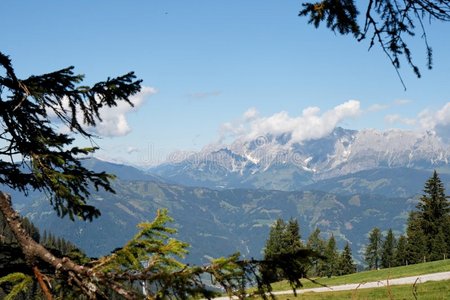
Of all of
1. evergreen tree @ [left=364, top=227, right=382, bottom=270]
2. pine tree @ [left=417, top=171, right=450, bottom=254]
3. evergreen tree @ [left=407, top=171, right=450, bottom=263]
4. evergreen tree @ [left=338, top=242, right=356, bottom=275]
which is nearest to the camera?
evergreen tree @ [left=407, top=171, right=450, bottom=263]

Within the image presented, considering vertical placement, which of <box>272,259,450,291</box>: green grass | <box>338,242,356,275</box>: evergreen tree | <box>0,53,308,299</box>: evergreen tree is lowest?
<box>338,242,356,275</box>: evergreen tree

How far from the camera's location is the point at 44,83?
6141 mm

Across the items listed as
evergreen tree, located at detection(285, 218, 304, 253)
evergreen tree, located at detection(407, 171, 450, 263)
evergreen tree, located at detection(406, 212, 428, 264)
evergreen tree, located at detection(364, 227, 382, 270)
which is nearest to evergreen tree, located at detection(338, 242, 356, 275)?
evergreen tree, located at detection(406, 212, 428, 264)

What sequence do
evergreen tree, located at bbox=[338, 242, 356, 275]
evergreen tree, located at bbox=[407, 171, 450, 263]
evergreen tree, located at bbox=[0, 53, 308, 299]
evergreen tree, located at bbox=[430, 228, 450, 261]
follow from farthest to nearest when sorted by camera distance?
evergreen tree, located at bbox=[338, 242, 356, 275]
evergreen tree, located at bbox=[407, 171, 450, 263]
evergreen tree, located at bbox=[430, 228, 450, 261]
evergreen tree, located at bbox=[0, 53, 308, 299]

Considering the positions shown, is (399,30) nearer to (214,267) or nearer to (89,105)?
(214,267)

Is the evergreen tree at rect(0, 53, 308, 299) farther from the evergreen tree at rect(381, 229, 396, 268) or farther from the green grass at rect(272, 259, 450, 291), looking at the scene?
the evergreen tree at rect(381, 229, 396, 268)

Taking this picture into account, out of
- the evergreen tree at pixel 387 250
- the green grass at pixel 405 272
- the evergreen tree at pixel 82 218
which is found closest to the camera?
the evergreen tree at pixel 82 218

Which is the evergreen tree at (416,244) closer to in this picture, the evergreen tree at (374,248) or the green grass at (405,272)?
the green grass at (405,272)

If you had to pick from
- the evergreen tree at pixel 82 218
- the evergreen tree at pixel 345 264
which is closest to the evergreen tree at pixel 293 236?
the evergreen tree at pixel 345 264

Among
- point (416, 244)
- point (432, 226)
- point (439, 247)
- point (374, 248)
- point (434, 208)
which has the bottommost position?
point (374, 248)

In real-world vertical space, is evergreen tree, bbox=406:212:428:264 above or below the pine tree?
below

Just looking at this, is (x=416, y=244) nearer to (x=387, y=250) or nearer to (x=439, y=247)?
(x=439, y=247)

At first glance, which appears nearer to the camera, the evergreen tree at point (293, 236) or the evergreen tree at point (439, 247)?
the evergreen tree at point (439, 247)

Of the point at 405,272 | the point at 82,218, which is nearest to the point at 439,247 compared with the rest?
the point at 405,272
